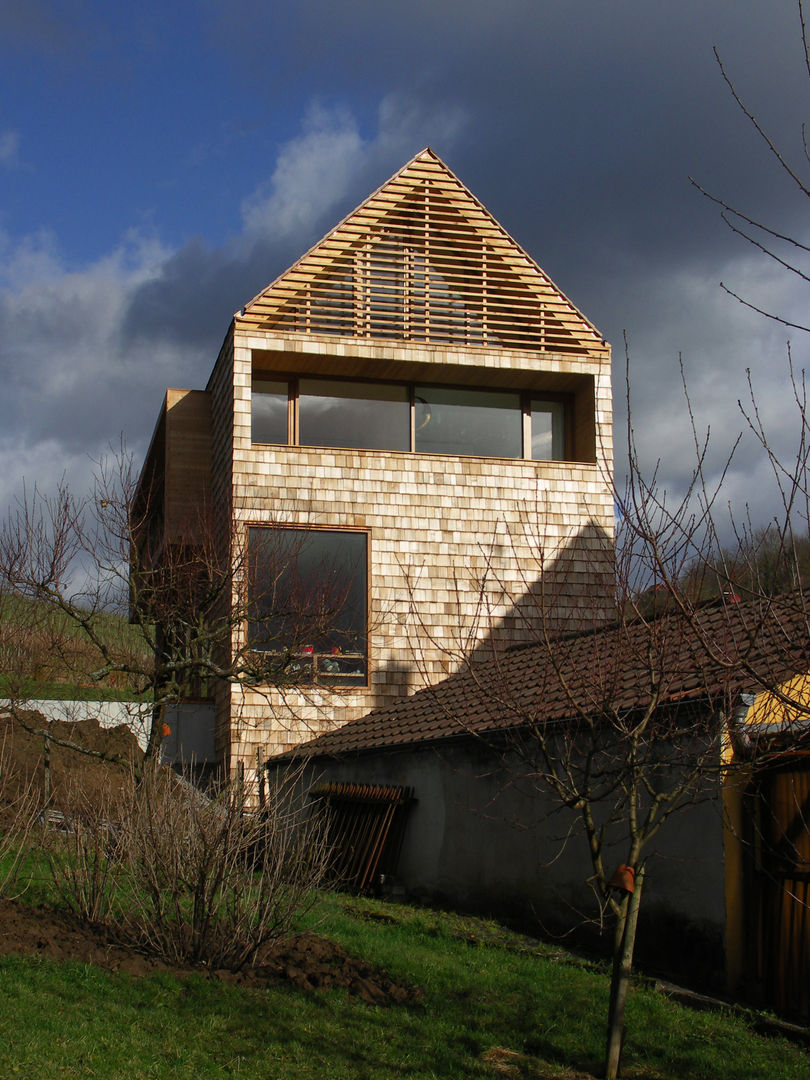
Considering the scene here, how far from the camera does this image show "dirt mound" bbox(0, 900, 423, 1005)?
355 inches

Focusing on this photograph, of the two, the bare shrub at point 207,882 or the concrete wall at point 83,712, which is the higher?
the concrete wall at point 83,712

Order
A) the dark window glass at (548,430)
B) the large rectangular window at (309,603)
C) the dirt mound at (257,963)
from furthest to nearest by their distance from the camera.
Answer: the dark window glass at (548,430), the large rectangular window at (309,603), the dirt mound at (257,963)

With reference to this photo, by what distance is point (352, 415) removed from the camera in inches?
850

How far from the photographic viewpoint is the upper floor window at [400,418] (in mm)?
21359

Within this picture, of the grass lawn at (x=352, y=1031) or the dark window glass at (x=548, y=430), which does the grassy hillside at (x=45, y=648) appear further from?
the grass lawn at (x=352, y=1031)

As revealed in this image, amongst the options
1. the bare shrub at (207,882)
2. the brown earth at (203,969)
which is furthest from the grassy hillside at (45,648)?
the bare shrub at (207,882)

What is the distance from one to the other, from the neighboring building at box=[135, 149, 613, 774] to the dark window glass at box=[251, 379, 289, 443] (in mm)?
36

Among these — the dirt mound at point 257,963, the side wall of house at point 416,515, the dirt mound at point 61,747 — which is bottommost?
the dirt mound at point 257,963

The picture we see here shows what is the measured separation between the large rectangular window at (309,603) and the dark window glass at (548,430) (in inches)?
157

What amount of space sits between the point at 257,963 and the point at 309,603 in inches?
374

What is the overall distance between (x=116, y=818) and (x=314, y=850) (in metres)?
1.73

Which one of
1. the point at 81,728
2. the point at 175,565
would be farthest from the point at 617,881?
the point at 81,728

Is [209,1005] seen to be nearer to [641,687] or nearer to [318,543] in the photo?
[641,687]

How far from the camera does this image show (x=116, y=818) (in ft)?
33.1
